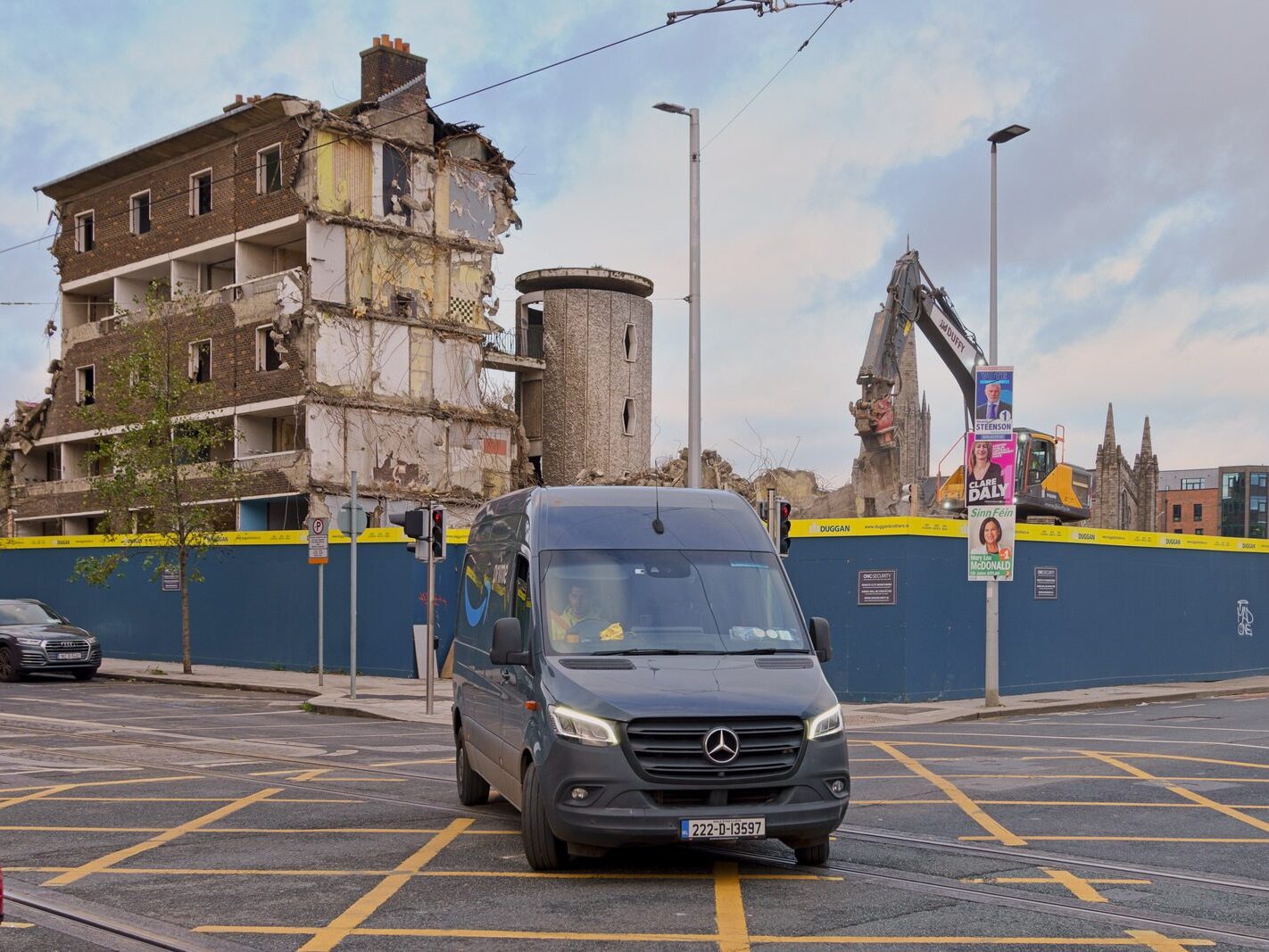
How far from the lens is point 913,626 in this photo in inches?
882

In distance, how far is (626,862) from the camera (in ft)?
30.3

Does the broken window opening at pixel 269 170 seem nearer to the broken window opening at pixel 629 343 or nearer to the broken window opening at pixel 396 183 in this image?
the broken window opening at pixel 396 183

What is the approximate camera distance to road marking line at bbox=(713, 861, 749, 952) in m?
7.06

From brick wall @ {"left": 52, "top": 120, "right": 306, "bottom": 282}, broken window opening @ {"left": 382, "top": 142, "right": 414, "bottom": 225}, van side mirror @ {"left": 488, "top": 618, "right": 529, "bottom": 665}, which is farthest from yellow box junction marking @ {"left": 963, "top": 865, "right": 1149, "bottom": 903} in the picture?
broken window opening @ {"left": 382, "top": 142, "right": 414, "bottom": 225}

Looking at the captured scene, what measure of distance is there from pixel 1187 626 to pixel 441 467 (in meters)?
24.3

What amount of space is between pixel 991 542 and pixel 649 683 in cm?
1388

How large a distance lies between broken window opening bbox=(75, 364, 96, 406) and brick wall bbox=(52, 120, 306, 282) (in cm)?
334

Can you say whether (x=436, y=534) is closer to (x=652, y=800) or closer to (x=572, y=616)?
(x=572, y=616)

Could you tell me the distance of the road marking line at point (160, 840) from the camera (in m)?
8.93

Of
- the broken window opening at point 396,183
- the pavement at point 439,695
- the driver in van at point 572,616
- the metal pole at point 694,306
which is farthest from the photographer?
the broken window opening at point 396,183

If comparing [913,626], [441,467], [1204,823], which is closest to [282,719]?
[913,626]

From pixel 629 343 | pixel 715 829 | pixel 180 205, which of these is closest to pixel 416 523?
pixel 715 829

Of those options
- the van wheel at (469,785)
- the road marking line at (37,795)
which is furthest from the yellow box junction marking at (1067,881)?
the road marking line at (37,795)

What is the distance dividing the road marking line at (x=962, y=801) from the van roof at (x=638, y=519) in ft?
8.50
